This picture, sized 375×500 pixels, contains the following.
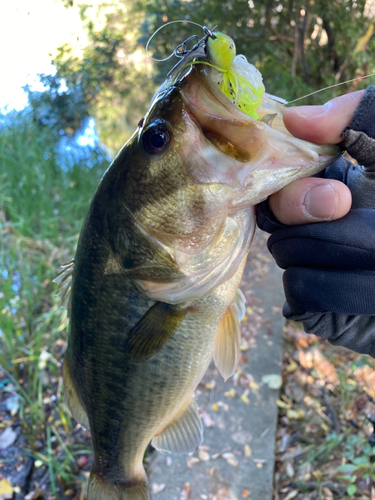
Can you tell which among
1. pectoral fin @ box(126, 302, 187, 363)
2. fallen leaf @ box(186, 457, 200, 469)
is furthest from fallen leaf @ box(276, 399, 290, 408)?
pectoral fin @ box(126, 302, 187, 363)

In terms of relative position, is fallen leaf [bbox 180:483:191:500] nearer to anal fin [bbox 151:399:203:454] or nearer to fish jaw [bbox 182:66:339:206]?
anal fin [bbox 151:399:203:454]

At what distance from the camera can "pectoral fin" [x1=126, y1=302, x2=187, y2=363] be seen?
1.17 metres

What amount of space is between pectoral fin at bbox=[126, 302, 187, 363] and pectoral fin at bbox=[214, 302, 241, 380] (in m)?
0.22

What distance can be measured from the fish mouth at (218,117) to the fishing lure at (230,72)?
0.09ft

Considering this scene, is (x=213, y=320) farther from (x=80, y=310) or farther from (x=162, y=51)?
(x=162, y=51)

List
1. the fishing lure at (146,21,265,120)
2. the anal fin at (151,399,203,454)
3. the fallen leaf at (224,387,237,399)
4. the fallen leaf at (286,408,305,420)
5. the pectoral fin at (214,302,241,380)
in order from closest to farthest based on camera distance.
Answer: the fishing lure at (146,21,265,120) → the pectoral fin at (214,302,241,380) → the anal fin at (151,399,203,454) → the fallen leaf at (286,408,305,420) → the fallen leaf at (224,387,237,399)

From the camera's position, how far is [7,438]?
2232 millimetres

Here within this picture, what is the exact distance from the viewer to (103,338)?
1.26 m

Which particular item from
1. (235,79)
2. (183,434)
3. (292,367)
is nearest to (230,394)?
(292,367)

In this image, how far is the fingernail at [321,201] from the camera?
3.17 ft

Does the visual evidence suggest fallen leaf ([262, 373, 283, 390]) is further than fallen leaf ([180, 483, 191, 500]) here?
Yes

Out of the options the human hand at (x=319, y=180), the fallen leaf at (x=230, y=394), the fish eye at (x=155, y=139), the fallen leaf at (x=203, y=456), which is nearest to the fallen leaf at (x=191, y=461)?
the fallen leaf at (x=203, y=456)

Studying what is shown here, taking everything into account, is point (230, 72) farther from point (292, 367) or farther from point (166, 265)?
point (292, 367)

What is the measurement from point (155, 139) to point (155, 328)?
63 cm
